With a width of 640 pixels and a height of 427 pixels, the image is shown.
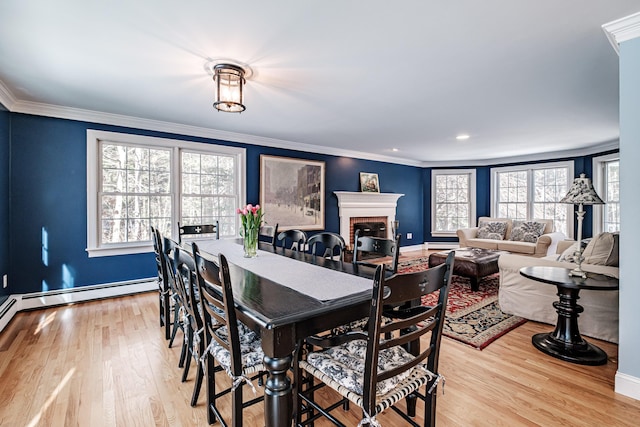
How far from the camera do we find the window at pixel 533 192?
255 inches

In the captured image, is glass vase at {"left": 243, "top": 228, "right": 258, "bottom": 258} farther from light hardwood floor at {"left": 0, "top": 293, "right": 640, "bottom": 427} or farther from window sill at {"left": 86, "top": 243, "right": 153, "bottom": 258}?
window sill at {"left": 86, "top": 243, "right": 153, "bottom": 258}

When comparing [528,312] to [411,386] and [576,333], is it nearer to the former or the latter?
[576,333]

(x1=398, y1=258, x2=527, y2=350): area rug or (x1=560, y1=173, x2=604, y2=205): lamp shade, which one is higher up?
(x1=560, y1=173, x2=604, y2=205): lamp shade

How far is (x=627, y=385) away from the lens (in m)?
1.88

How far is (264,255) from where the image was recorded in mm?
2592

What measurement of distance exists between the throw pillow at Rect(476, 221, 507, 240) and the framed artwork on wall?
373cm

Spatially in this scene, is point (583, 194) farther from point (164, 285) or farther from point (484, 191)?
point (484, 191)

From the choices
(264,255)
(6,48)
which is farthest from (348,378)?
(6,48)

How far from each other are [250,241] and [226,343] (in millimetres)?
1105

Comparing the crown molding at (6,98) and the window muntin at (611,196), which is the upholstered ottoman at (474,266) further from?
the crown molding at (6,98)

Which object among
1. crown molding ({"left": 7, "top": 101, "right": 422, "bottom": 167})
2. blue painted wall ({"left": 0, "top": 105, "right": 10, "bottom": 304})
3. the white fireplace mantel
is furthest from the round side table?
blue painted wall ({"left": 0, "top": 105, "right": 10, "bottom": 304})

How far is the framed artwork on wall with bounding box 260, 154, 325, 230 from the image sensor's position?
5246 mm

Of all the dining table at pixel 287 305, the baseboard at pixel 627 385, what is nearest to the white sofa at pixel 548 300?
the baseboard at pixel 627 385

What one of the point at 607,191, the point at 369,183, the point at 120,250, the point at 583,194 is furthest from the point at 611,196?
the point at 120,250
